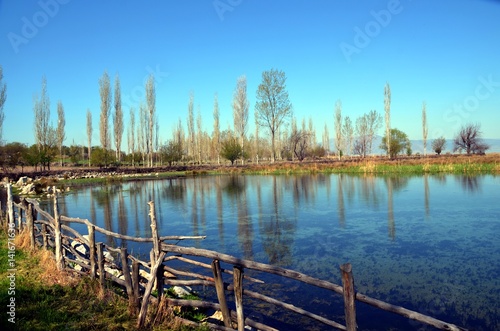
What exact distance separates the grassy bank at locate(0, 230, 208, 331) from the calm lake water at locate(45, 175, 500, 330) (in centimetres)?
204

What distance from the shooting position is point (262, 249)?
8594 mm

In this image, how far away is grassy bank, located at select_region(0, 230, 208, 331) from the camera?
4.32m

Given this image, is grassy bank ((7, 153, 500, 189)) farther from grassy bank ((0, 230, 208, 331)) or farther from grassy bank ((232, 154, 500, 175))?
grassy bank ((0, 230, 208, 331))

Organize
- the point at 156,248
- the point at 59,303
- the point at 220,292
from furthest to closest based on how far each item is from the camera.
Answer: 1. the point at 59,303
2. the point at 156,248
3. the point at 220,292

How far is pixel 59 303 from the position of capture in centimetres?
501

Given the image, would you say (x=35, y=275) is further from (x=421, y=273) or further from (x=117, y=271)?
(x=421, y=273)

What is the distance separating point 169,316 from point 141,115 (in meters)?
52.5

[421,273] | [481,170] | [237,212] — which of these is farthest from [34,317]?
[481,170]

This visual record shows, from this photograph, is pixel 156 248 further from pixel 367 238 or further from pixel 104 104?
pixel 104 104

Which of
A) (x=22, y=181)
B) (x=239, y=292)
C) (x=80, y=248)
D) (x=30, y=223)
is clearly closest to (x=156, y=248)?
(x=239, y=292)

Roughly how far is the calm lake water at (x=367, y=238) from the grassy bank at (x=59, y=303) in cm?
204

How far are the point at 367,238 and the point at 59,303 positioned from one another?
7372 millimetres

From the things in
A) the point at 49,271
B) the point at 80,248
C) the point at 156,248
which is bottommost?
the point at 80,248

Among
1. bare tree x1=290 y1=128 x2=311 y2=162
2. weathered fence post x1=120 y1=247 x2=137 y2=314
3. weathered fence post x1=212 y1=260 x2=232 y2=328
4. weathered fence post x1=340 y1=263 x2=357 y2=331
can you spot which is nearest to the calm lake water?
weathered fence post x1=212 y1=260 x2=232 y2=328
